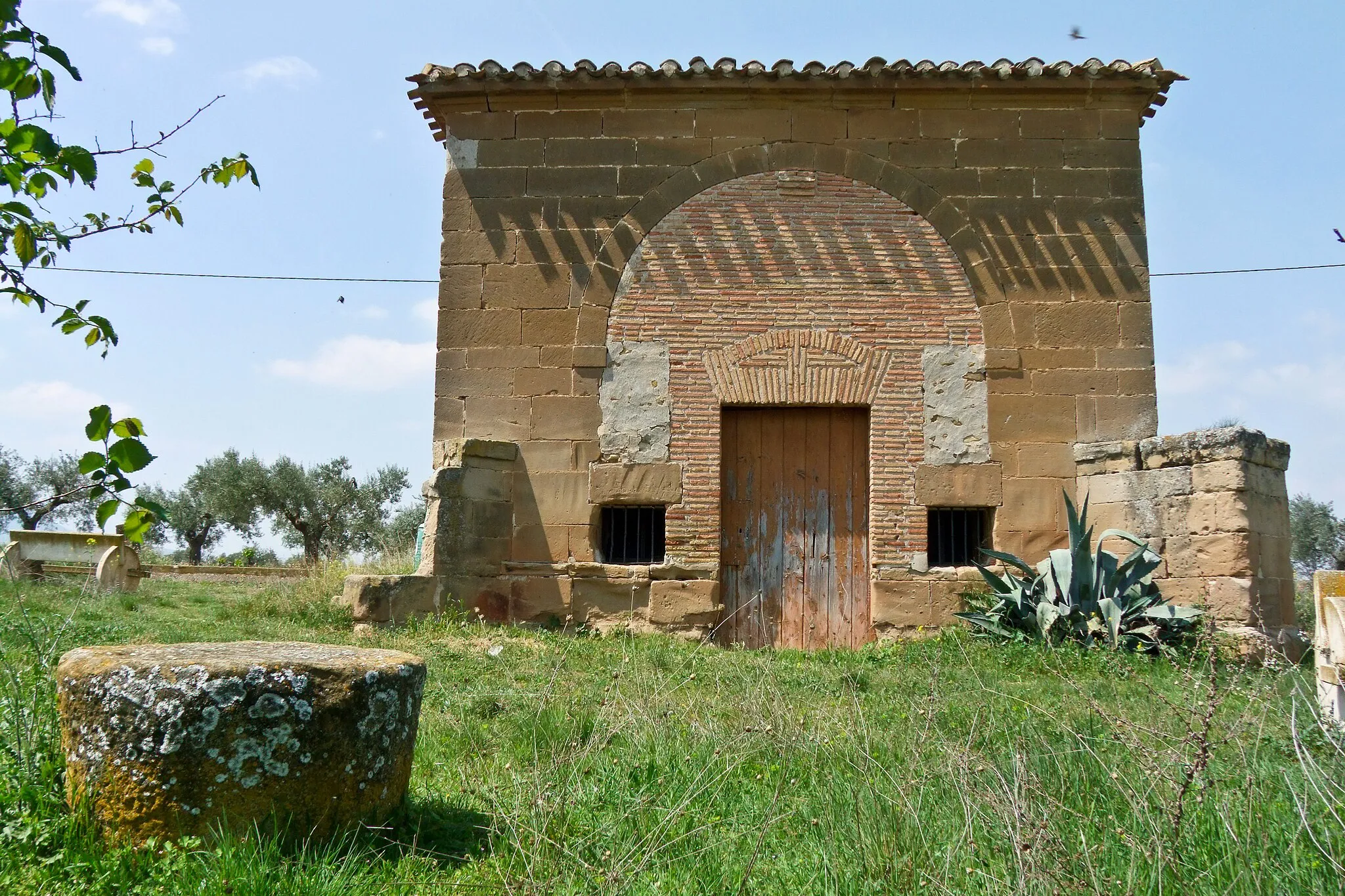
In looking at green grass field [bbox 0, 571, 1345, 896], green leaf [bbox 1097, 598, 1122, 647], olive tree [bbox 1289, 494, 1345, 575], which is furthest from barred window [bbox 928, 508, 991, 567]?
olive tree [bbox 1289, 494, 1345, 575]

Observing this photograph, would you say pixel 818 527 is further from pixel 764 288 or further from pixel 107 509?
pixel 107 509

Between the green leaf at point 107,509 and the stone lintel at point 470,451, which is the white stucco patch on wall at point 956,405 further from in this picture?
the green leaf at point 107,509

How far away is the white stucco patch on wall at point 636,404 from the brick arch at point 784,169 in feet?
1.90

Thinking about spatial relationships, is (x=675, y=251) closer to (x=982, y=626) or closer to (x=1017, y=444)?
(x=1017, y=444)

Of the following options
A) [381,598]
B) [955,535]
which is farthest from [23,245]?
[955,535]

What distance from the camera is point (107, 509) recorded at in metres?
1.86

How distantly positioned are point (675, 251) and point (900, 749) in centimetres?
610

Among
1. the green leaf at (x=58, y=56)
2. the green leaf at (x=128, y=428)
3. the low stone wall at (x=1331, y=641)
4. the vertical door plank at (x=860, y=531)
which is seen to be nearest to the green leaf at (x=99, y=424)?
the green leaf at (x=128, y=428)

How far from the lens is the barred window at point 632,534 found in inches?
365

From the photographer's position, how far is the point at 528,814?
3398mm

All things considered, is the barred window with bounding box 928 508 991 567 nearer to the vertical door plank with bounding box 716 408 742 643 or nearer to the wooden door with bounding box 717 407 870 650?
the wooden door with bounding box 717 407 870 650

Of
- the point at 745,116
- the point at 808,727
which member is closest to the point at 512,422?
the point at 745,116

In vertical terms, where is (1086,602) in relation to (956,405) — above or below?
below

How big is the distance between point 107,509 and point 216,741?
1.43 m
